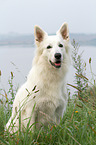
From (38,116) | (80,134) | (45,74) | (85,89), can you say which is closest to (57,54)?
(45,74)

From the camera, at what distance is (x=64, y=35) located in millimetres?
4266

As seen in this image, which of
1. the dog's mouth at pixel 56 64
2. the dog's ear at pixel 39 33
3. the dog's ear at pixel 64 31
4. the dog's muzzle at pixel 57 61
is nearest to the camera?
the dog's muzzle at pixel 57 61

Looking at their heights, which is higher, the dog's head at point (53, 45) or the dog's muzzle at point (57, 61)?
the dog's head at point (53, 45)

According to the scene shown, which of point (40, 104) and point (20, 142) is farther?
point (40, 104)

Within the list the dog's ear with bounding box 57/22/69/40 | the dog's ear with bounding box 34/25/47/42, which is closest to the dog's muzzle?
the dog's ear with bounding box 34/25/47/42

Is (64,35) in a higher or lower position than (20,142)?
higher

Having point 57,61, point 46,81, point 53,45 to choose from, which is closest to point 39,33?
point 53,45

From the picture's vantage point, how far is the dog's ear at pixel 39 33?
13.0 ft

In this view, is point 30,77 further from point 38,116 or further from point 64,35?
point 64,35

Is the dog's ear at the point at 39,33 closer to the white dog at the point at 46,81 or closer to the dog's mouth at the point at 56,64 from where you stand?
the white dog at the point at 46,81

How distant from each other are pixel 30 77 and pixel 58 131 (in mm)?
1401

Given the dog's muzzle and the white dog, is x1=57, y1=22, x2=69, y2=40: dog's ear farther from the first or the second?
the dog's muzzle

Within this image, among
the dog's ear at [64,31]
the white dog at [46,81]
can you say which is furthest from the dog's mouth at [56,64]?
the dog's ear at [64,31]

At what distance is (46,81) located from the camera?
3.88 meters
